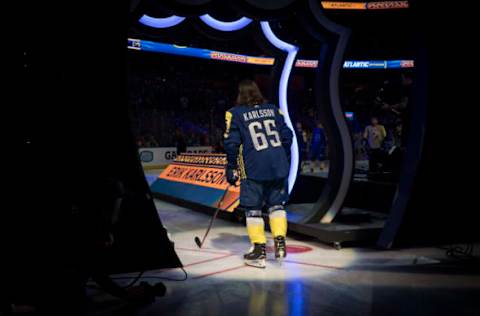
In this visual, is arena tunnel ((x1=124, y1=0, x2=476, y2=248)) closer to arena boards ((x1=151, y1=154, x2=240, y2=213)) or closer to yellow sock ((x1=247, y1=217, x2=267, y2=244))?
arena boards ((x1=151, y1=154, x2=240, y2=213))

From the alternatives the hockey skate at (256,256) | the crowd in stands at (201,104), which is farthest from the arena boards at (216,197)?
the crowd in stands at (201,104)

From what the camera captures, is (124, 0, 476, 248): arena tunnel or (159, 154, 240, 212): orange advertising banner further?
(159, 154, 240, 212): orange advertising banner

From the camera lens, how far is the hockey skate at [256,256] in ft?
12.5

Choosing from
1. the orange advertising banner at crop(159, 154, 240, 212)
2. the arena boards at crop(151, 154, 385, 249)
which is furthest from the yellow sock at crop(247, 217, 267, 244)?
the orange advertising banner at crop(159, 154, 240, 212)

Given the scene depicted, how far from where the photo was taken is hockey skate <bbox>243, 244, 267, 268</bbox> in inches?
150

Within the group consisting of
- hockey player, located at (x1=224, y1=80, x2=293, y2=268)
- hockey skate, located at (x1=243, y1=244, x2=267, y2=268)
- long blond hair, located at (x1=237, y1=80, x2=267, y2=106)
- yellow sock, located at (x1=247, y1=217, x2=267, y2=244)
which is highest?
long blond hair, located at (x1=237, y1=80, x2=267, y2=106)

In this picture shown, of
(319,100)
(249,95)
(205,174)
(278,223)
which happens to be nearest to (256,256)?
(278,223)

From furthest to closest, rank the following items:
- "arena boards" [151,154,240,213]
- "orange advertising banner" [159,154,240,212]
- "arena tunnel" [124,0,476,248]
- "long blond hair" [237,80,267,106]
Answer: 1. "arena boards" [151,154,240,213]
2. "orange advertising banner" [159,154,240,212]
3. "arena tunnel" [124,0,476,248]
4. "long blond hair" [237,80,267,106]

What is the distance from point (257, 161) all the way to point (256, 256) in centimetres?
82

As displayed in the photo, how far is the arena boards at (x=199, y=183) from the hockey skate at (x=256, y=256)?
87.6 inches

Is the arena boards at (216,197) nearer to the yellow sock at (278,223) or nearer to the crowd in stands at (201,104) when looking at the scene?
the yellow sock at (278,223)

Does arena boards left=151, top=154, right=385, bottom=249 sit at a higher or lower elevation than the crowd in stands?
lower

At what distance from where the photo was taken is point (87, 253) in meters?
2.65

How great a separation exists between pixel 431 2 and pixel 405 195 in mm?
1825
